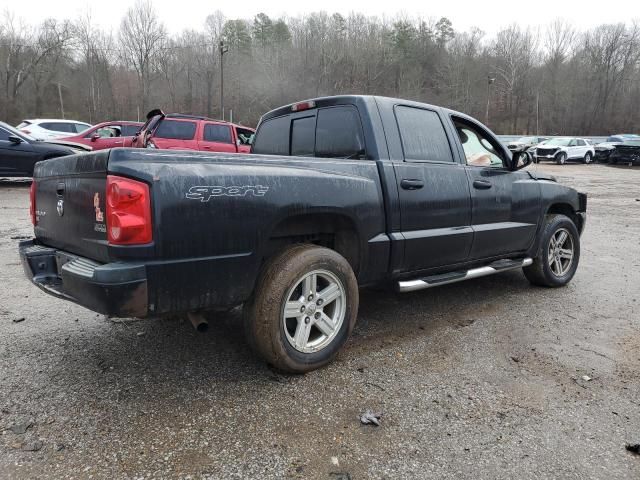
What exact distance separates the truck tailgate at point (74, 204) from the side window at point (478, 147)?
3.03 m

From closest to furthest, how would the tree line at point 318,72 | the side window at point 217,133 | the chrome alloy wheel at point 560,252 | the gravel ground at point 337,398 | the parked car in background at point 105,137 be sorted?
the gravel ground at point 337,398 → the chrome alloy wheel at point 560,252 → the side window at point 217,133 → the parked car in background at point 105,137 → the tree line at point 318,72

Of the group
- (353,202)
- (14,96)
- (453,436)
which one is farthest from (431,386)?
(14,96)

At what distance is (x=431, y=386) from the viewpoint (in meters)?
2.84

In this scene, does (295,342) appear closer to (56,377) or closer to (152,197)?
(152,197)

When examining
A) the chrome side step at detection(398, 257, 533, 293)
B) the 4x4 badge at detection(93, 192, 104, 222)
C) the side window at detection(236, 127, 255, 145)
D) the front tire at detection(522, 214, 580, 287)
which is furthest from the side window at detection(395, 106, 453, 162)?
the side window at detection(236, 127, 255, 145)

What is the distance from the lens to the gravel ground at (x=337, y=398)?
2.13 metres

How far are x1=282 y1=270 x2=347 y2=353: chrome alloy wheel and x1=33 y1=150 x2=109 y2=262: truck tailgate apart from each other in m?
1.11

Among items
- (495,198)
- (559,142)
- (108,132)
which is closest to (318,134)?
(495,198)

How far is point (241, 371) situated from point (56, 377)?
3.66 feet

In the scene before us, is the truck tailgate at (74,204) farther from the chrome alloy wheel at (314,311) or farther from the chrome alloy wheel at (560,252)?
the chrome alloy wheel at (560,252)

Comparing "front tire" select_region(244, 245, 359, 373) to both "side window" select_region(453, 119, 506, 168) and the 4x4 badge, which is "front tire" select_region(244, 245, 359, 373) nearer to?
the 4x4 badge

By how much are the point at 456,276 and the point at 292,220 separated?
163cm

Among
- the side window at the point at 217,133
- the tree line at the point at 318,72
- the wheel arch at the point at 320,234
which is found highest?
the tree line at the point at 318,72

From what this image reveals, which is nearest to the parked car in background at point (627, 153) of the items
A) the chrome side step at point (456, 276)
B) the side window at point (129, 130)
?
the side window at point (129, 130)
